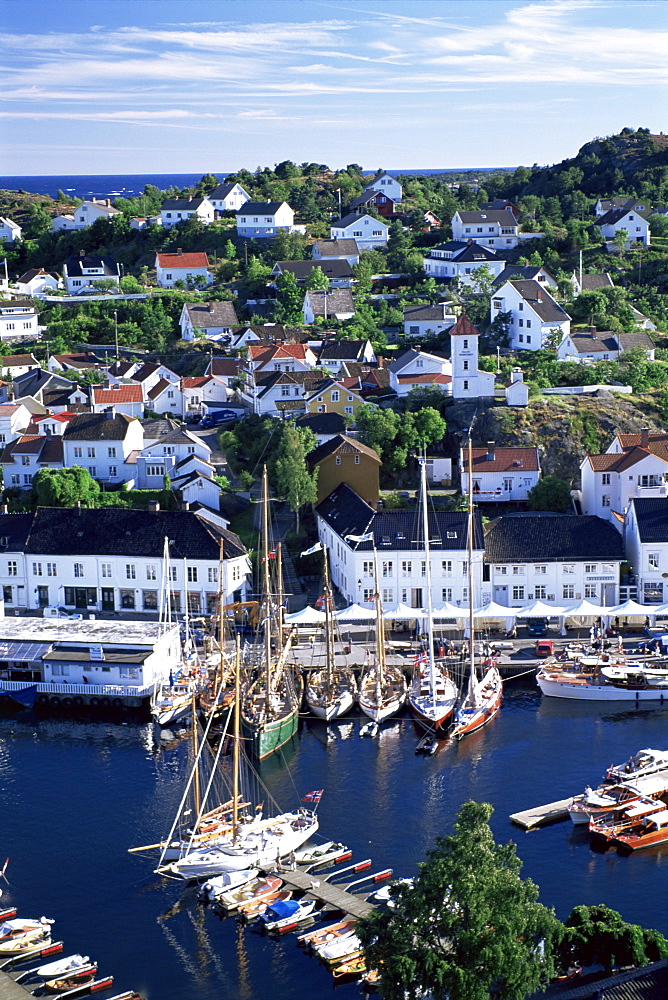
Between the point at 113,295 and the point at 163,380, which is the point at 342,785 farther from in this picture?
the point at 113,295

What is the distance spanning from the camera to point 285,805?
134 ft

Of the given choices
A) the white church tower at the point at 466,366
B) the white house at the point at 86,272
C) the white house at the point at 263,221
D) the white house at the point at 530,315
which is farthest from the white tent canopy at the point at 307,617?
the white house at the point at 263,221

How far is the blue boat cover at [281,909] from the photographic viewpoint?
1353 inches

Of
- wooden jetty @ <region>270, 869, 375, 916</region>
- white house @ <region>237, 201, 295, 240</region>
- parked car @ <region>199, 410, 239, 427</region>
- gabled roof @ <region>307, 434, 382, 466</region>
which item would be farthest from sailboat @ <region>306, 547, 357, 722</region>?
white house @ <region>237, 201, 295, 240</region>

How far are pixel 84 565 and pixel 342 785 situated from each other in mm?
20401

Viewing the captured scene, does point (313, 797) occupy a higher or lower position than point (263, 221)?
lower

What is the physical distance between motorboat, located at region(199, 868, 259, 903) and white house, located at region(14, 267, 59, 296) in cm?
7685

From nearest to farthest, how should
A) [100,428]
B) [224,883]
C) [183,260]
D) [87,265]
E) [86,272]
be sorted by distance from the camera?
[224,883] < [100,428] < [183,260] < [86,272] < [87,265]

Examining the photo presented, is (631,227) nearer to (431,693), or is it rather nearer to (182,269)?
(182,269)

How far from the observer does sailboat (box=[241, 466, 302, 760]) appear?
148ft

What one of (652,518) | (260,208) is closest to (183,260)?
(260,208)

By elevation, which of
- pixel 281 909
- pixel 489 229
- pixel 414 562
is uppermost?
pixel 489 229

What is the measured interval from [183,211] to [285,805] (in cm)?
8207

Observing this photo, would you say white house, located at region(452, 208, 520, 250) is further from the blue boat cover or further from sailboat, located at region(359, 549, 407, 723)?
the blue boat cover
